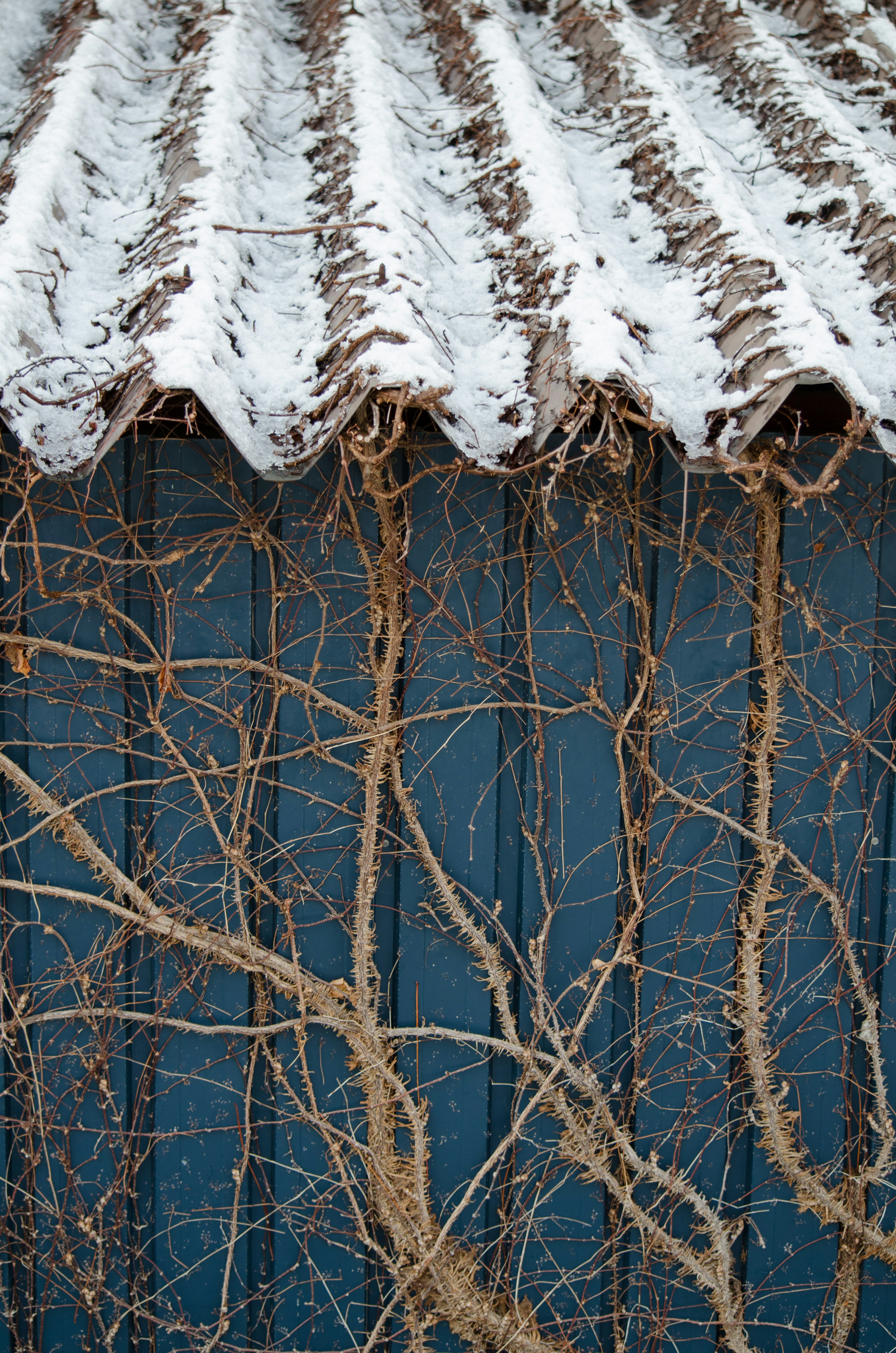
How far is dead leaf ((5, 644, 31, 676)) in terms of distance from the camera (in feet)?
6.29

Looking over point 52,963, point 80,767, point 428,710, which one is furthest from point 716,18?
point 52,963

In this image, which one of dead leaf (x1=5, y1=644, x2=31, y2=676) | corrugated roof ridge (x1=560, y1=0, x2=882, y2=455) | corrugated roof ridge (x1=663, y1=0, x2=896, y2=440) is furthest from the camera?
dead leaf (x1=5, y1=644, x2=31, y2=676)

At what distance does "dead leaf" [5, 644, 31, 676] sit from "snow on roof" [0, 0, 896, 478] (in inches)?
21.8

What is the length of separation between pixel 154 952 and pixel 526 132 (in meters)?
2.23

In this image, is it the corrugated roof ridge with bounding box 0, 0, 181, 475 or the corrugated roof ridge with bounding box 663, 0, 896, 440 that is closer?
the corrugated roof ridge with bounding box 0, 0, 181, 475

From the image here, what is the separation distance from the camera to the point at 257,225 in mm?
1936

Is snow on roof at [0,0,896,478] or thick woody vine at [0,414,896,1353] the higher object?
snow on roof at [0,0,896,478]

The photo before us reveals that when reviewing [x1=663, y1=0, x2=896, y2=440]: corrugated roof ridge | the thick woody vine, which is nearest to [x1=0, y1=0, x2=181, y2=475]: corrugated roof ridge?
the thick woody vine

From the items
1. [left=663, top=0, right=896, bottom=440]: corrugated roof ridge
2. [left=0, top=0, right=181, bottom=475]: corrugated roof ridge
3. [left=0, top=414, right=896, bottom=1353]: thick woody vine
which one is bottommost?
[left=0, top=414, right=896, bottom=1353]: thick woody vine

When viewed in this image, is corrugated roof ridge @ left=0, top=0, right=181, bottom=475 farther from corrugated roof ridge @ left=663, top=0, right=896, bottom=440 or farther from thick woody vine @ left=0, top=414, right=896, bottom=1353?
corrugated roof ridge @ left=663, top=0, right=896, bottom=440

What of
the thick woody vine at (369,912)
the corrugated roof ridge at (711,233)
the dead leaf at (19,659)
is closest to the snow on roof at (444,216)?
the corrugated roof ridge at (711,233)

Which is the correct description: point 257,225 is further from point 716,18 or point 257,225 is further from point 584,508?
point 716,18

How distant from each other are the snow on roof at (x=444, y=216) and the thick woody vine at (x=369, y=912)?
0.36m

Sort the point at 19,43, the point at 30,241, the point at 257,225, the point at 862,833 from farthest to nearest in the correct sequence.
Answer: the point at 19,43
the point at 862,833
the point at 257,225
the point at 30,241
